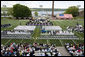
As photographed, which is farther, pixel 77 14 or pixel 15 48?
pixel 77 14

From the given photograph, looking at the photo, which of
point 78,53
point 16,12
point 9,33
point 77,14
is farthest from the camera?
point 77,14

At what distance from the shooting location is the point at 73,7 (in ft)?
177

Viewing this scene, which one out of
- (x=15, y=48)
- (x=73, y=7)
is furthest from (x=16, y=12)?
(x=15, y=48)

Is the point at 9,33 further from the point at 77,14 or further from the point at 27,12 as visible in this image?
the point at 77,14

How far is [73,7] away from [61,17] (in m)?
12.3

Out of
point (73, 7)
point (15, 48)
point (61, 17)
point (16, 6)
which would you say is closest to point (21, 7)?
point (16, 6)

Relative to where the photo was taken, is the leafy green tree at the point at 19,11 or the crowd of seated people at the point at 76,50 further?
the leafy green tree at the point at 19,11

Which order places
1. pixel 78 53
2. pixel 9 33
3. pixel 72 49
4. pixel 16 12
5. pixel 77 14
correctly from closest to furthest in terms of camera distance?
1. pixel 78 53
2. pixel 72 49
3. pixel 9 33
4. pixel 16 12
5. pixel 77 14

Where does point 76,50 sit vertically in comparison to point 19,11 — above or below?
below

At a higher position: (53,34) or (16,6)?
(16,6)

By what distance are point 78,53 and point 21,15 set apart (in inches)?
1481

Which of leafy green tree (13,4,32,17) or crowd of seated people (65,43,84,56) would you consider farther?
leafy green tree (13,4,32,17)

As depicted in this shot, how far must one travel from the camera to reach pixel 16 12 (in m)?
44.0

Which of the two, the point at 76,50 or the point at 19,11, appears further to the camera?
the point at 19,11
